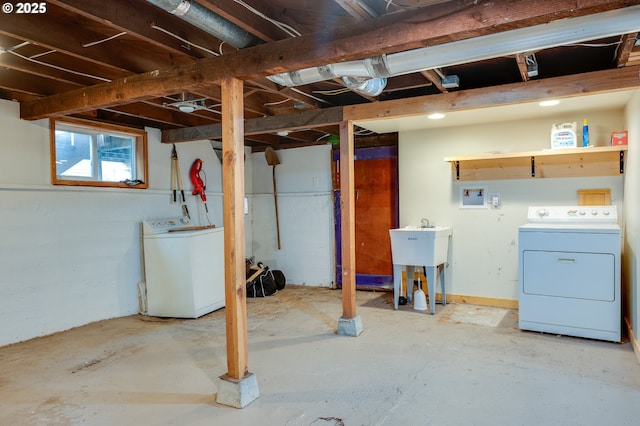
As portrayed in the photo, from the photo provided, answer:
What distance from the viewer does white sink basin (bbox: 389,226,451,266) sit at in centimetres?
390

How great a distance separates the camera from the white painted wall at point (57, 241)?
3.33 meters

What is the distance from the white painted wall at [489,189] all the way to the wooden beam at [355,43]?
104 inches

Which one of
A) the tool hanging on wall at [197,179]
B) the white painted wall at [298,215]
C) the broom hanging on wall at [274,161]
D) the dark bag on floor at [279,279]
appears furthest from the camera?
the broom hanging on wall at [274,161]

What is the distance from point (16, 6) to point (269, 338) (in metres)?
2.68

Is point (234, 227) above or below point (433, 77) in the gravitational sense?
below

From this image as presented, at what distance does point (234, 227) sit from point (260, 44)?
1.05 meters

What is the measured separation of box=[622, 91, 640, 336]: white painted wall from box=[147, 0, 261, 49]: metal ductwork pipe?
2762 mm

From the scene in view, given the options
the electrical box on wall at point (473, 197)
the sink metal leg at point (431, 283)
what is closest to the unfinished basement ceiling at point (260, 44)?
the electrical box on wall at point (473, 197)

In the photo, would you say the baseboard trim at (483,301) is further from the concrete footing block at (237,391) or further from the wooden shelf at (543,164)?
the concrete footing block at (237,391)

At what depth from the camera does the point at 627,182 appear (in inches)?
134

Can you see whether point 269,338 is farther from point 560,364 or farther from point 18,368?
point 560,364

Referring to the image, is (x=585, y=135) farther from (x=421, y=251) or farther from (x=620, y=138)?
(x=421, y=251)

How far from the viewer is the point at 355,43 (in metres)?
1.95

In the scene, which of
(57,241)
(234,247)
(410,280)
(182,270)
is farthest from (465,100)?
(57,241)
